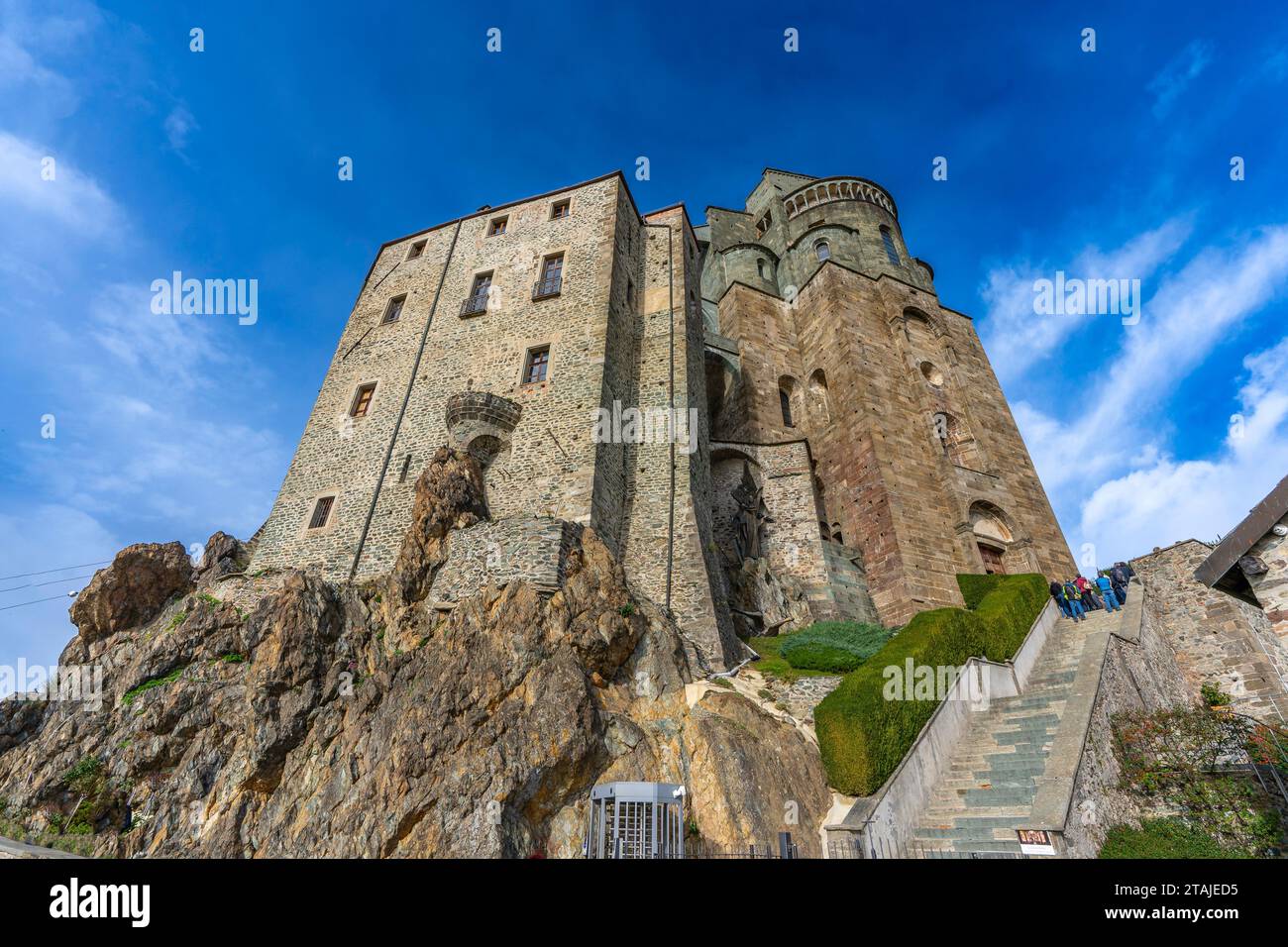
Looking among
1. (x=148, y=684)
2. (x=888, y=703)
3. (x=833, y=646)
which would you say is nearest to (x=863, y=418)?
(x=833, y=646)

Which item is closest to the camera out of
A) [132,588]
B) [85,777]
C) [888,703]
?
[888,703]

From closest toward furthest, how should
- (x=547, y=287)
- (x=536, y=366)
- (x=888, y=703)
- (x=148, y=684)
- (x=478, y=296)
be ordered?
(x=888, y=703), (x=148, y=684), (x=536, y=366), (x=547, y=287), (x=478, y=296)

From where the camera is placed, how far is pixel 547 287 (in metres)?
20.2

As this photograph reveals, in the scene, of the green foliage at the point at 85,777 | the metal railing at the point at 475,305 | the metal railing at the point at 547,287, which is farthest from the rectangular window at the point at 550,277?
the green foliage at the point at 85,777

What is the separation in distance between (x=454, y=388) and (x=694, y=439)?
7095 millimetres

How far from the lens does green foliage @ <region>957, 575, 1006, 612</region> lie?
1884cm

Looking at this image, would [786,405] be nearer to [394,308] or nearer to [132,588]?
[394,308]

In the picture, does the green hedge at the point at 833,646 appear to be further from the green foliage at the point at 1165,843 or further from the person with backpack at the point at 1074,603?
the person with backpack at the point at 1074,603

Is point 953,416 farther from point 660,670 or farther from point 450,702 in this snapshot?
point 450,702

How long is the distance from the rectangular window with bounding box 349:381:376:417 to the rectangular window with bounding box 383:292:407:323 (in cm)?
309

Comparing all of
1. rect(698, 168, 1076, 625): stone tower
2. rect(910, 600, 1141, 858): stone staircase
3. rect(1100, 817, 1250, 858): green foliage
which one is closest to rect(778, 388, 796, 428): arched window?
rect(698, 168, 1076, 625): stone tower

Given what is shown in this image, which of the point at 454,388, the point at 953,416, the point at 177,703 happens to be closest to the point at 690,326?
the point at 454,388

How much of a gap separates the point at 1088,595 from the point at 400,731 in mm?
17217

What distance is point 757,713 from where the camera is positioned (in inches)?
441
